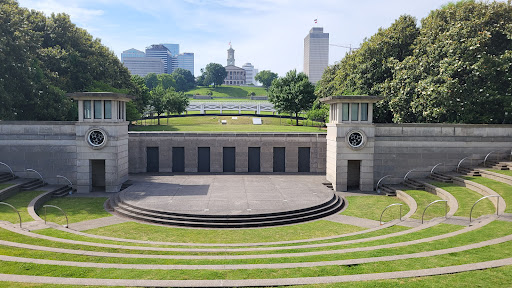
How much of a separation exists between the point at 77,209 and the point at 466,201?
25.9 m

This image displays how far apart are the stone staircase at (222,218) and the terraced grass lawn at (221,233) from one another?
0.61 meters

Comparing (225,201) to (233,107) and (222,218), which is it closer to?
(222,218)

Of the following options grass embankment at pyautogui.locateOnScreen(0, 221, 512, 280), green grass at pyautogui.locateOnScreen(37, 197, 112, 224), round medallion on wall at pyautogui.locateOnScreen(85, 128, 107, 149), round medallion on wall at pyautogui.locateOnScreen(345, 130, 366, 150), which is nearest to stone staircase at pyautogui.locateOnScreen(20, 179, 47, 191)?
green grass at pyautogui.locateOnScreen(37, 197, 112, 224)

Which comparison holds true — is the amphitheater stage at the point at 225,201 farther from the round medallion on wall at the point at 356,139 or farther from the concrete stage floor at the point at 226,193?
the round medallion on wall at the point at 356,139

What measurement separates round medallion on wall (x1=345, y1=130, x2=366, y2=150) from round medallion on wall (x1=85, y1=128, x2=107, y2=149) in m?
20.0

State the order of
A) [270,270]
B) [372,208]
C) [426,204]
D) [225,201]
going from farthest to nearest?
[372,208]
[225,201]
[426,204]
[270,270]

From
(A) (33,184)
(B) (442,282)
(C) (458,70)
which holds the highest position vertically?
(C) (458,70)

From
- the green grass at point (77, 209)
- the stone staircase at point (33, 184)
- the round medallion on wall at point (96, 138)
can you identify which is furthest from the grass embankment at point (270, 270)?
the stone staircase at point (33, 184)

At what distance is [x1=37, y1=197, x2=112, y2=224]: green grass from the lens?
2264cm

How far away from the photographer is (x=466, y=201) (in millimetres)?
23312

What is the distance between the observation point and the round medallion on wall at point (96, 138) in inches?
1142

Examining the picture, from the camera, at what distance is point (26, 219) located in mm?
20484

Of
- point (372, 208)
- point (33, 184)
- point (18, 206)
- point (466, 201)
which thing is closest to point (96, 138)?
point (33, 184)

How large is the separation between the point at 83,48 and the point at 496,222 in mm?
55835
